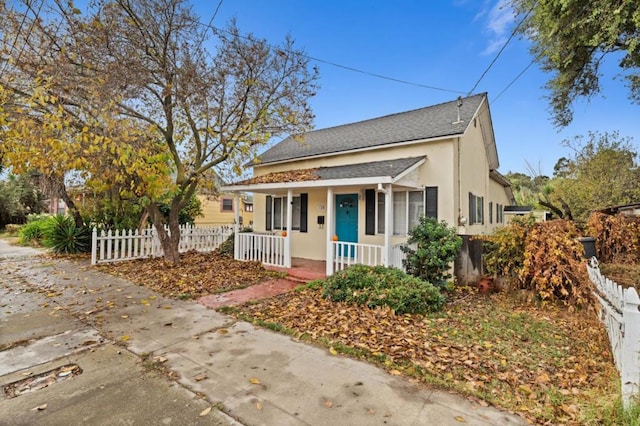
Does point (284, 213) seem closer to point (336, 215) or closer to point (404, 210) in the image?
point (336, 215)

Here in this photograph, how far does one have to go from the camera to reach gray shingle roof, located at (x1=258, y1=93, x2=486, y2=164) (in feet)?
29.2

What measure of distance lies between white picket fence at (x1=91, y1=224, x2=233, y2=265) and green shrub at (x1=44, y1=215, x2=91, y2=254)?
112cm

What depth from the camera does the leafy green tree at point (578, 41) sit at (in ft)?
19.1

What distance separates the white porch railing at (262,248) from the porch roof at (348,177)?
1.54 metres

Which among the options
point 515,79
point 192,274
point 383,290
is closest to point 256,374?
point 383,290

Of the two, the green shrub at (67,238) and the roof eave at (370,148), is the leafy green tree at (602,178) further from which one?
the green shrub at (67,238)

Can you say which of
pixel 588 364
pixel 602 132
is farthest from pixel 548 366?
pixel 602 132

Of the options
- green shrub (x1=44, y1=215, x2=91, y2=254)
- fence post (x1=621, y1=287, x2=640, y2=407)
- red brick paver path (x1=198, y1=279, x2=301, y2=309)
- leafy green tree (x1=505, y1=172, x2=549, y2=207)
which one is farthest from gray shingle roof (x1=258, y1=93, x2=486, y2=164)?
leafy green tree (x1=505, y1=172, x2=549, y2=207)

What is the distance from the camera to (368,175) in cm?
763

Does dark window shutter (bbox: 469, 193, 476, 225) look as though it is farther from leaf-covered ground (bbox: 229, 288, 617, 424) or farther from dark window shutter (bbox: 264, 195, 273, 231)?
dark window shutter (bbox: 264, 195, 273, 231)

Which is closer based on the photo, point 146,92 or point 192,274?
point 146,92

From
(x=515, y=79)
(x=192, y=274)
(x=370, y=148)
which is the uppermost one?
(x=515, y=79)

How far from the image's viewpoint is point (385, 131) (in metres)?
10.5

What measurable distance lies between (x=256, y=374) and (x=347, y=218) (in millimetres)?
7026
